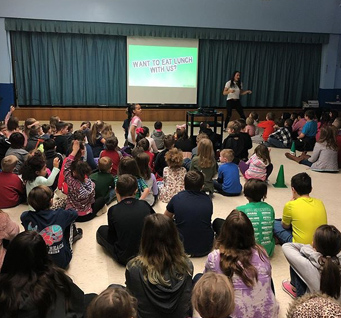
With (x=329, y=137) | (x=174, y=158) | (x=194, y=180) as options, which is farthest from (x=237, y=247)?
(x=329, y=137)

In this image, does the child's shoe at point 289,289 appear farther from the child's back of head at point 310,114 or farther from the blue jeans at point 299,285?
the child's back of head at point 310,114

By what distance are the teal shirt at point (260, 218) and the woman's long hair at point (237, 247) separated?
763 mm

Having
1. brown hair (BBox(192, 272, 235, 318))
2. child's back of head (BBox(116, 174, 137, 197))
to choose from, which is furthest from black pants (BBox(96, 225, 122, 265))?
→ brown hair (BBox(192, 272, 235, 318))

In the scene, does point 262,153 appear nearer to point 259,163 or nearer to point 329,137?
point 259,163

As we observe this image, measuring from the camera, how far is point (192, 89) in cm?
1027

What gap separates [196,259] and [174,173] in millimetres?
1195

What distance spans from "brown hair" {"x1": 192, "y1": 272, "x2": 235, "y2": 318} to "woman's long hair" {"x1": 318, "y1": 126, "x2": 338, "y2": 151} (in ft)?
15.3

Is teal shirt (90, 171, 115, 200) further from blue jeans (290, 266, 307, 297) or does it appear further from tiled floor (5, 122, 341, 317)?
blue jeans (290, 266, 307, 297)

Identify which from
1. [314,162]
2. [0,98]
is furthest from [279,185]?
[0,98]

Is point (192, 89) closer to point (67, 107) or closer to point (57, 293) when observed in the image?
point (67, 107)

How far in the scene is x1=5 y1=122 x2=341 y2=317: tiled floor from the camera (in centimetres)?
275

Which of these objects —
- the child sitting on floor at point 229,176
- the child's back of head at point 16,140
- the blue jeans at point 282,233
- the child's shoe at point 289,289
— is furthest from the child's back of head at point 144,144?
the child's shoe at point 289,289

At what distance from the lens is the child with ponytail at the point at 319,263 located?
1.95 metres

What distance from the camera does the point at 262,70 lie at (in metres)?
10.5
